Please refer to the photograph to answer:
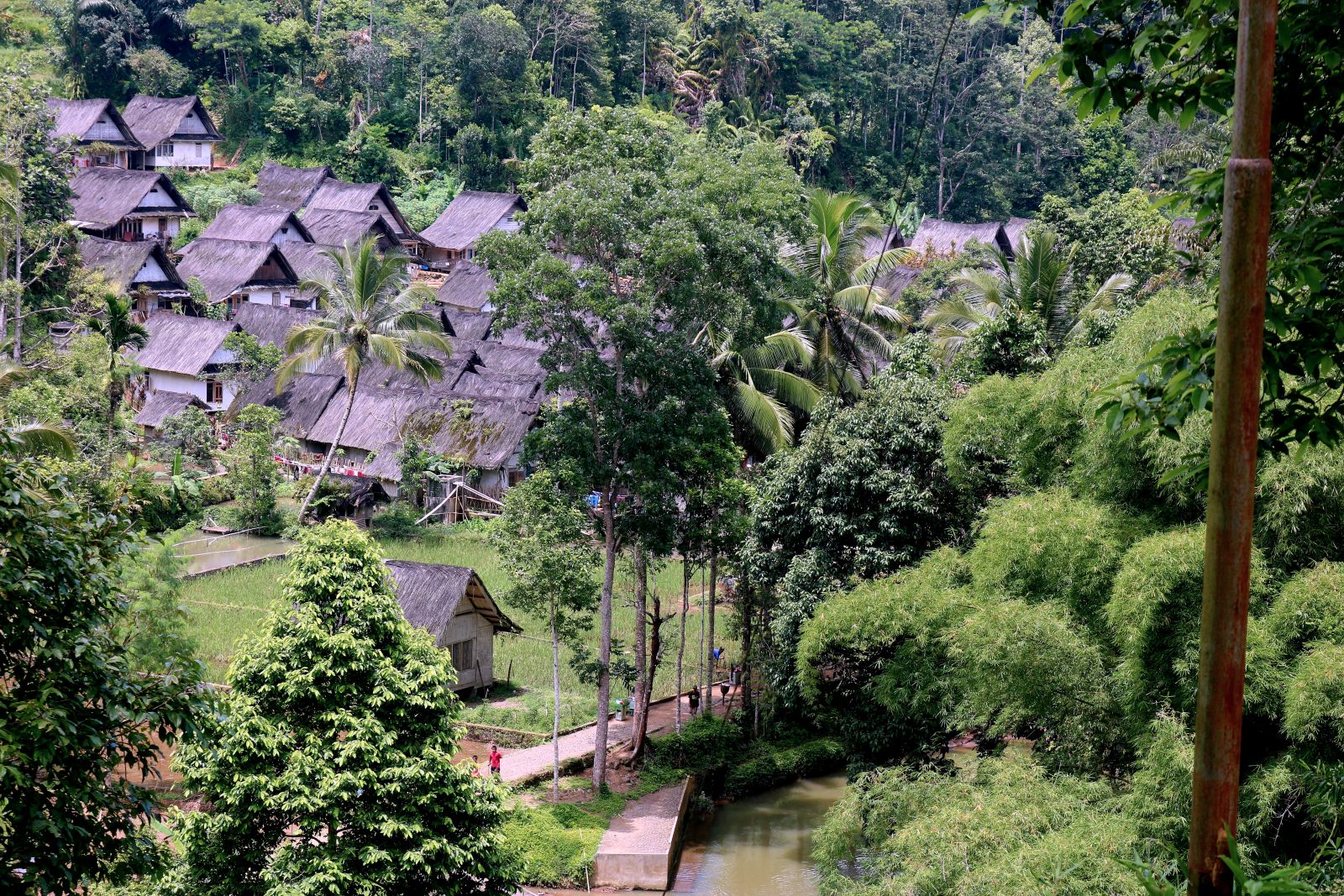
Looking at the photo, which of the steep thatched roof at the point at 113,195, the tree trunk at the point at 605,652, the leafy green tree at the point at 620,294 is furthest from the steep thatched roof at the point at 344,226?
the tree trunk at the point at 605,652

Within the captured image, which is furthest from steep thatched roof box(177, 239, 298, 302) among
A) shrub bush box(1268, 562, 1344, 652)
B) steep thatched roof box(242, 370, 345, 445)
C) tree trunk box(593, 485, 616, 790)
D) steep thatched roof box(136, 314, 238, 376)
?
shrub bush box(1268, 562, 1344, 652)

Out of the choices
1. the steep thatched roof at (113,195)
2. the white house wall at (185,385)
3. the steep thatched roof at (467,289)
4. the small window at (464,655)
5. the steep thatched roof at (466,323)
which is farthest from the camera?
the steep thatched roof at (113,195)

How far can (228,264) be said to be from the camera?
34.9 m

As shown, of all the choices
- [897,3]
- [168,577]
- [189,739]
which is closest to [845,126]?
[897,3]

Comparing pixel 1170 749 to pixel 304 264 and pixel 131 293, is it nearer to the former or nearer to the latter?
pixel 131 293

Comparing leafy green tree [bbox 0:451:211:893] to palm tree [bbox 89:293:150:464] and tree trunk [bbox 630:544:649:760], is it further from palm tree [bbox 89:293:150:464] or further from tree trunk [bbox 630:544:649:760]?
palm tree [bbox 89:293:150:464]

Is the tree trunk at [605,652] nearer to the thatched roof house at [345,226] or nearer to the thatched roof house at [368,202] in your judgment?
the thatched roof house at [345,226]

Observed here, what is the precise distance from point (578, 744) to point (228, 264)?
22.9m

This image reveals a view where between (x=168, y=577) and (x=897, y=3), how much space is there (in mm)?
45971

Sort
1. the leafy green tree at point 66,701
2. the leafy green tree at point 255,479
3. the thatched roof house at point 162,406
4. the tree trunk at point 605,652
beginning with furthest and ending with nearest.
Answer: the thatched roof house at point 162,406 < the leafy green tree at point 255,479 < the tree trunk at point 605,652 < the leafy green tree at point 66,701

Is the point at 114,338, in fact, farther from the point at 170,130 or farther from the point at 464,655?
the point at 170,130

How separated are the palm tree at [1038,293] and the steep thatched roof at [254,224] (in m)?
23.6

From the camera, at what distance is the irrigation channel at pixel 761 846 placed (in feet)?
46.0

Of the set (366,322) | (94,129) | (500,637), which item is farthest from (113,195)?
(500,637)
